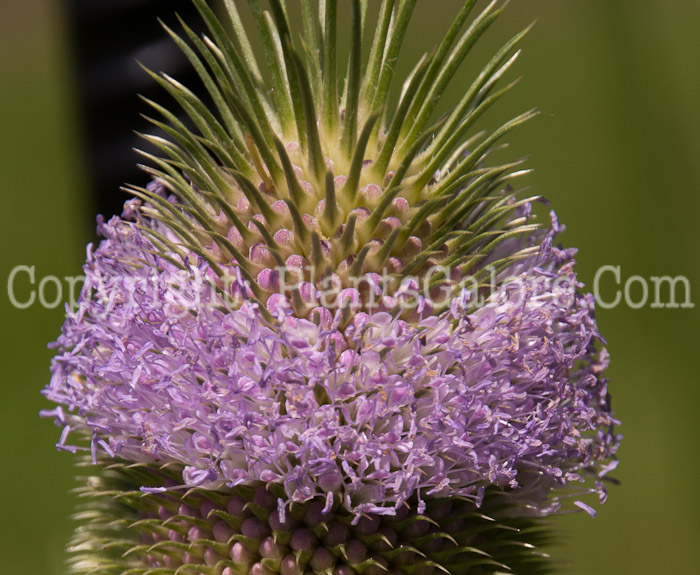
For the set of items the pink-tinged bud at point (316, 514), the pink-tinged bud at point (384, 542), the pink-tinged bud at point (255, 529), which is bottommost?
the pink-tinged bud at point (384, 542)

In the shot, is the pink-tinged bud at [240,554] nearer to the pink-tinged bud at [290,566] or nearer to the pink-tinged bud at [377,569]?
the pink-tinged bud at [290,566]

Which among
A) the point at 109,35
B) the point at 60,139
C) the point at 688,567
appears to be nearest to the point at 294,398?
the point at 109,35

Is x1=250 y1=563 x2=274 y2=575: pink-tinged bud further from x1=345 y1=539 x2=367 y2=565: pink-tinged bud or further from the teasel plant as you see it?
x1=345 y1=539 x2=367 y2=565: pink-tinged bud

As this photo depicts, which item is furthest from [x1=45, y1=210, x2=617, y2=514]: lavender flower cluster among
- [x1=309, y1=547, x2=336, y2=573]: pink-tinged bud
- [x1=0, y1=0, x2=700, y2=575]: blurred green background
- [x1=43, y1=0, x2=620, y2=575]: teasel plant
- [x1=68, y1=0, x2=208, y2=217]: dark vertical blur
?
[x1=0, y1=0, x2=700, y2=575]: blurred green background

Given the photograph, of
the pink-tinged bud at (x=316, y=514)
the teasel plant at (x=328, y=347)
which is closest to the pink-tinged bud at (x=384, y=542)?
the teasel plant at (x=328, y=347)

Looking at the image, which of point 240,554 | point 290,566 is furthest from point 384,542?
point 240,554

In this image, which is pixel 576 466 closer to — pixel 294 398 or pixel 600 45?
pixel 294 398

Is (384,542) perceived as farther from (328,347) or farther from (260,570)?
(328,347)
